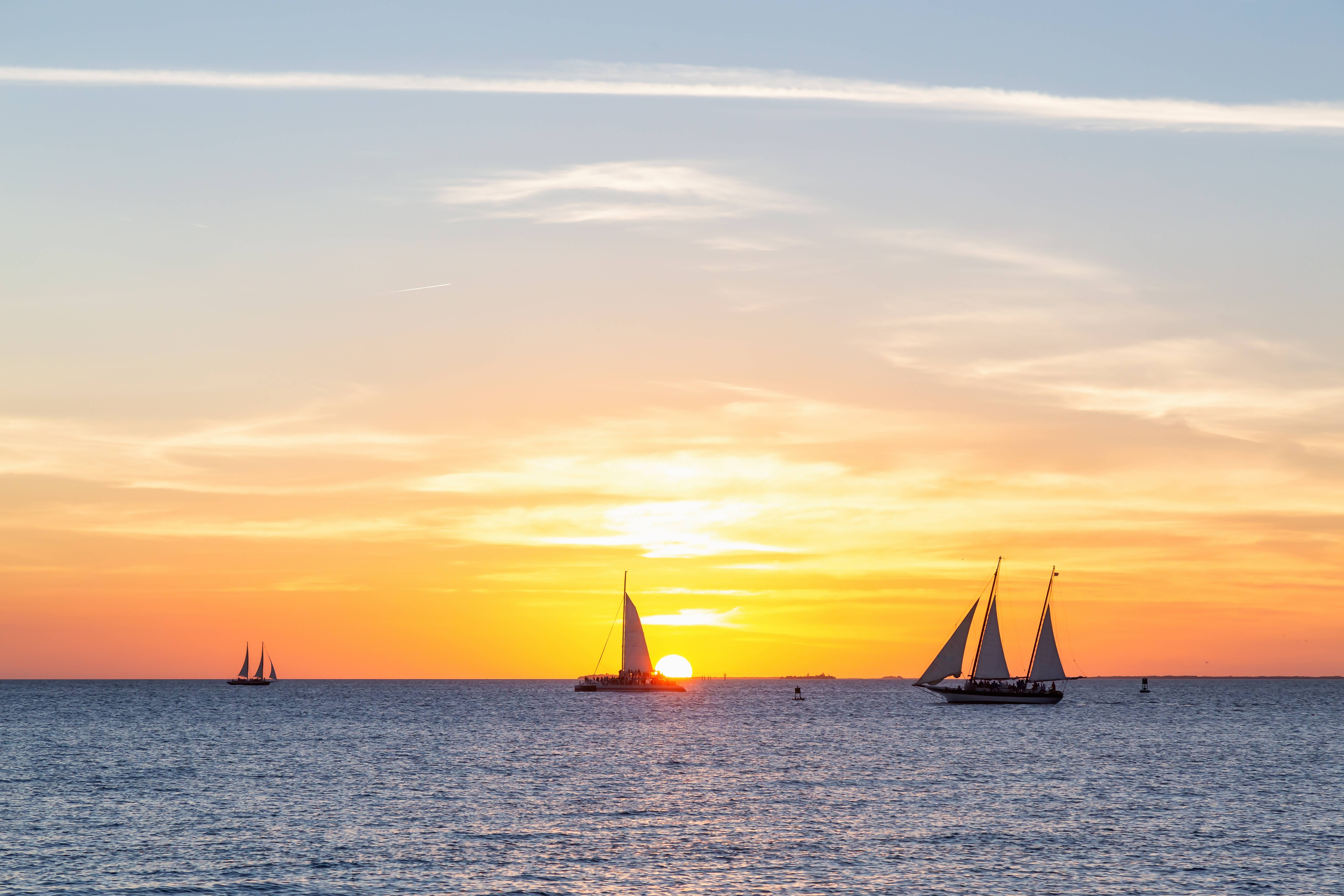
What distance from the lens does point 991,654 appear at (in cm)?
17975

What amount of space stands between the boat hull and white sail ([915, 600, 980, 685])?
1899mm

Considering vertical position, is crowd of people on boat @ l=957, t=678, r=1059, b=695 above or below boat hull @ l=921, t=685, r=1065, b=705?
above

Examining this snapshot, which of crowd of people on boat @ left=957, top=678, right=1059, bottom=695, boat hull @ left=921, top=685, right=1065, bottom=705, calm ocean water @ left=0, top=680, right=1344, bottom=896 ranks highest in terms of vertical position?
crowd of people on boat @ left=957, top=678, right=1059, bottom=695

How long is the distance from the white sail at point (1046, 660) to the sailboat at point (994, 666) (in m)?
0.06

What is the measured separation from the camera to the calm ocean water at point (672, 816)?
165ft

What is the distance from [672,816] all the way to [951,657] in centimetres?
12135

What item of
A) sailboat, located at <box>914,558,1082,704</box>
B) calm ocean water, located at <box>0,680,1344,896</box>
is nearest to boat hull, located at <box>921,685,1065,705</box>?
sailboat, located at <box>914,558,1082,704</box>

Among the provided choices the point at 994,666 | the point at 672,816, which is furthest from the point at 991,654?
the point at 672,816

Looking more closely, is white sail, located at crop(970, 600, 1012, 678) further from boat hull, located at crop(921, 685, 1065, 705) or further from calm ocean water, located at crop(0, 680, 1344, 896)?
calm ocean water, located at crop(0, 680, 1344, 896)

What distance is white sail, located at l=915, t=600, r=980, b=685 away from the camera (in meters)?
179

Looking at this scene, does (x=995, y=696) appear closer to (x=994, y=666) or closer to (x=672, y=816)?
(x=994, y=666)

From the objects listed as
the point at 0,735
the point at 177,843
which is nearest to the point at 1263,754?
the point at 177,843

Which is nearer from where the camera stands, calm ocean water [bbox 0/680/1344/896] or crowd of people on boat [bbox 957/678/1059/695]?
calm ocean water [bbox 0/680/1344/896]

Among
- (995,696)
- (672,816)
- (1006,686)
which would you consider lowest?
(672,816)
